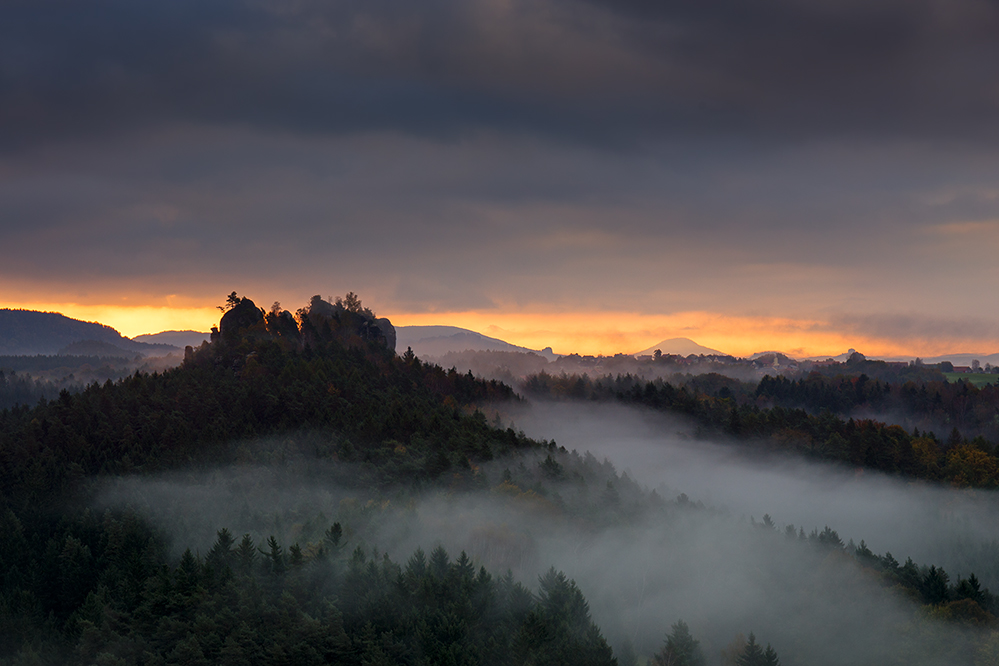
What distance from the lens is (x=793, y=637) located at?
134 metres

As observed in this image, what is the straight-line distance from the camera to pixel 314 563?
118250mm

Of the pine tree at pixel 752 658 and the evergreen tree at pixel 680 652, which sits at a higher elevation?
the pine tree at pixel 752 658

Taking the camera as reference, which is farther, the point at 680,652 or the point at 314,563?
the point at 314,563

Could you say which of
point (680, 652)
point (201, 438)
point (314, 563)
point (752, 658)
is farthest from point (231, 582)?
point (201, 438)

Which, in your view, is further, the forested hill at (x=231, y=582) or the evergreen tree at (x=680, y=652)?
the evergreen tree at (x=680, y=652)

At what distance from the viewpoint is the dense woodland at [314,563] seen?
316 ft

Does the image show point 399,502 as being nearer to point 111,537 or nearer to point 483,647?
point 111,537

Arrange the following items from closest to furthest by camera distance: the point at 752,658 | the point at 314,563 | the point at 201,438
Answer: the point at 752,658
the point at 314,563
the point at 201,438

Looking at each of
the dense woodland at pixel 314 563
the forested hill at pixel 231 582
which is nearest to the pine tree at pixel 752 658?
the dense woodland at pixel 314 563

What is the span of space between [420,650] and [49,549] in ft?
228

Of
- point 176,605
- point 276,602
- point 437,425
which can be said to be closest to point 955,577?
point 437,425

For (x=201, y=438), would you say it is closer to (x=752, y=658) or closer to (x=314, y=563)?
(x=314, y=563)

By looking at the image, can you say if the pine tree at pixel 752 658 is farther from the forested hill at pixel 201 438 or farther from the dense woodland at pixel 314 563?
the forested hill at pixel 201 438

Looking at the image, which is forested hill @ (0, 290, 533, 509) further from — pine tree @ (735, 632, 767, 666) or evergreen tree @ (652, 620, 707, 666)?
pine tree @ (735, 632, 767, 666)
